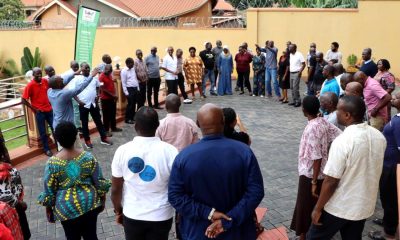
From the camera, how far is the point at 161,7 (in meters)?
27.0

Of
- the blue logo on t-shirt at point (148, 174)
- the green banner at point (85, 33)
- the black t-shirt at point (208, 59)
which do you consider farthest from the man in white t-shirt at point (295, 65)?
the blue logo on t-shirt at point (148, 174)

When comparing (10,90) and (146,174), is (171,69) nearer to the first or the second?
(146,174)

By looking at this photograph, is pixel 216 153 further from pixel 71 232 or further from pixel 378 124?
pixel 378 124

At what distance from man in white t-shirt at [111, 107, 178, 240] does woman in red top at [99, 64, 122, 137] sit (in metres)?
5.36

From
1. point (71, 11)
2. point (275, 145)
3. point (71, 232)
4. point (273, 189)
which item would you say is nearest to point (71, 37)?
point (71, 11)

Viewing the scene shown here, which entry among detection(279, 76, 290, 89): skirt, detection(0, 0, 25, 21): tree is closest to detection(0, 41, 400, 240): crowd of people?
detection(279, 76, 290, 89): skirt

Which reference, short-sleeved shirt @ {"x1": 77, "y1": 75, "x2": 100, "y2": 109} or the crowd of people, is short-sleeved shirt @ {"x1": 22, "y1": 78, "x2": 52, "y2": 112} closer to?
short-sleeved shirt @ {"x1": 77, "y1": 75, "x2": 100, "y2": 109}

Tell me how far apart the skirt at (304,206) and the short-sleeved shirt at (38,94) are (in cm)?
495

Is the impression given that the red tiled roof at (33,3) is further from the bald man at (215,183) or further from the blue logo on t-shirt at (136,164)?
the bald man at (215,183)

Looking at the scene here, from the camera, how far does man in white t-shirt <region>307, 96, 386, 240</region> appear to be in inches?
131

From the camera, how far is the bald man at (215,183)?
9.16ft

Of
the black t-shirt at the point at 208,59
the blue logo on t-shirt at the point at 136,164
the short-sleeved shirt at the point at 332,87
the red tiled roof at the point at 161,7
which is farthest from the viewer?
the red tiled roof at the point at 161,7

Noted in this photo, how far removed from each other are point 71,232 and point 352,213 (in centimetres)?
243

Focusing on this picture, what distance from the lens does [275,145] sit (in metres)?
8.33
